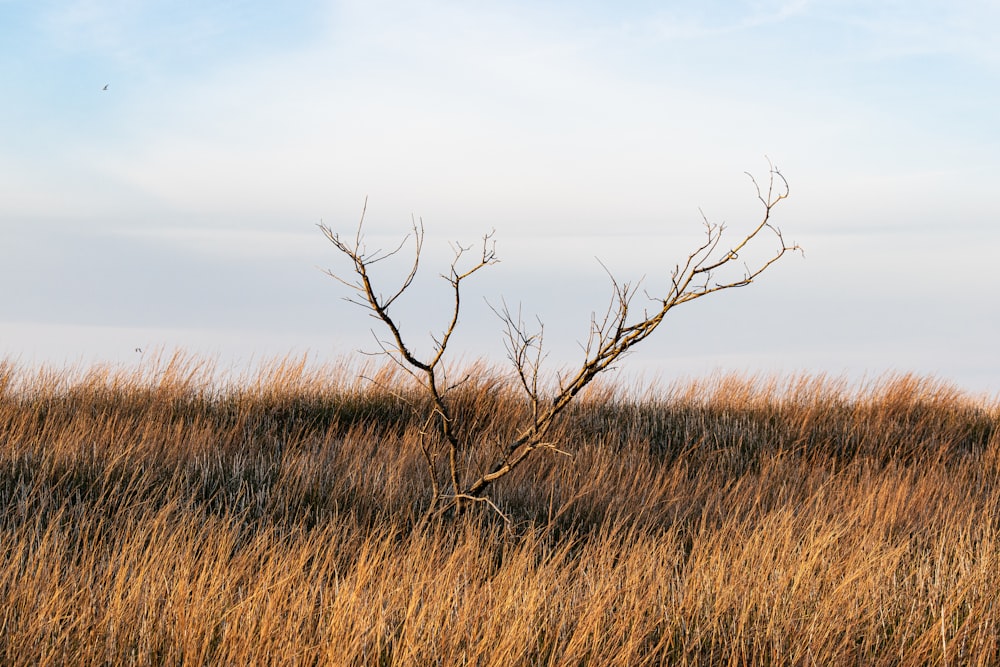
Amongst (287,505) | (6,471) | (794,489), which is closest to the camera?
(287,505)

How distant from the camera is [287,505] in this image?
6.02m

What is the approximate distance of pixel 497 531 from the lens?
594cm

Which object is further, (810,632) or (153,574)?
(153,574)

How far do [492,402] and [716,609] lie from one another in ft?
19.9

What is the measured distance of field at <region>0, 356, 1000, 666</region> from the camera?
11.3 feet

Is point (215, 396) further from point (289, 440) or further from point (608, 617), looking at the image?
→ point (608, 617)

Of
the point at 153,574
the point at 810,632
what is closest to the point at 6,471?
the point at 153,574

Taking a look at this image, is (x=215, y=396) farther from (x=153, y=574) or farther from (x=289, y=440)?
(x=153, y=574)

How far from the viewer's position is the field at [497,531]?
3.45 metres

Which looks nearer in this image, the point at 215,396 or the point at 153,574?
the point at 153,574

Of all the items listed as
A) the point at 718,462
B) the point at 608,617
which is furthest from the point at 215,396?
the point at 608,617

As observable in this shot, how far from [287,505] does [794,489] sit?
4.38 metres

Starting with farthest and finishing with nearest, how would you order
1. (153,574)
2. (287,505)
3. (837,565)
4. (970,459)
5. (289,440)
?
(970,459)
(289,440)
(287,505)
(837,565)
(153,574)

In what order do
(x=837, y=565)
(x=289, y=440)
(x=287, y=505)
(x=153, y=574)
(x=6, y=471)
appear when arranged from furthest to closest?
(x=289, y=440) → (x=6, y=471) → (x=287, y=505) → (x=837, y=565) → (x=153, y=574)
